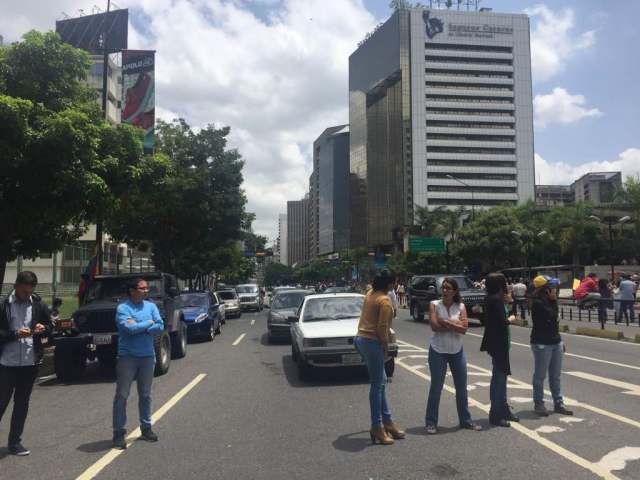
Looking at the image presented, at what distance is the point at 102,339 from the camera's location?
11.0m

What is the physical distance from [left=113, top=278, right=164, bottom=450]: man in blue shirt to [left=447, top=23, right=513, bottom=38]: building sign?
12401cm

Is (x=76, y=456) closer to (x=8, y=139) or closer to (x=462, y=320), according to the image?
(x=462, y=320)

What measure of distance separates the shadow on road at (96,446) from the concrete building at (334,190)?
15772 cm

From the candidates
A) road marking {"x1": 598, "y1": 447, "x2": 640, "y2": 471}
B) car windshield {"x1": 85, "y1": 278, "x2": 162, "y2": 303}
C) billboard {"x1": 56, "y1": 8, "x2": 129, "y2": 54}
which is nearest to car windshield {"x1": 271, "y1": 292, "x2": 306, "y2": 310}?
car windshield {"x1": 85, "y1": 278, "x2": 162, "y2": 303}

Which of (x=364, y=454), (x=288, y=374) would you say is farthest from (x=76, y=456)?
(x=288, y=374)

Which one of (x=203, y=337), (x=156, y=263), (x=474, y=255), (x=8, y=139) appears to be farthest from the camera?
(x=474, y=255)

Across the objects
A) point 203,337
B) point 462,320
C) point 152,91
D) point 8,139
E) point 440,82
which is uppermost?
point 440,82

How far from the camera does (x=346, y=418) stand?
7312 mm

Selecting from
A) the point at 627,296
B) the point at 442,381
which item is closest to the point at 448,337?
the point at 442,381

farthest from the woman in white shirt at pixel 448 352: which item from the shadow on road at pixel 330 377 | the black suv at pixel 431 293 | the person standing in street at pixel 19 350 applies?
the black suv at pixel 431 293

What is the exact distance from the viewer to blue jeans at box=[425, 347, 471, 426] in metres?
6.50

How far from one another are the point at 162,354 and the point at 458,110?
115 metres

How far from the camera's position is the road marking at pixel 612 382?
892 cm

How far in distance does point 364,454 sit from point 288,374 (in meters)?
5.53
